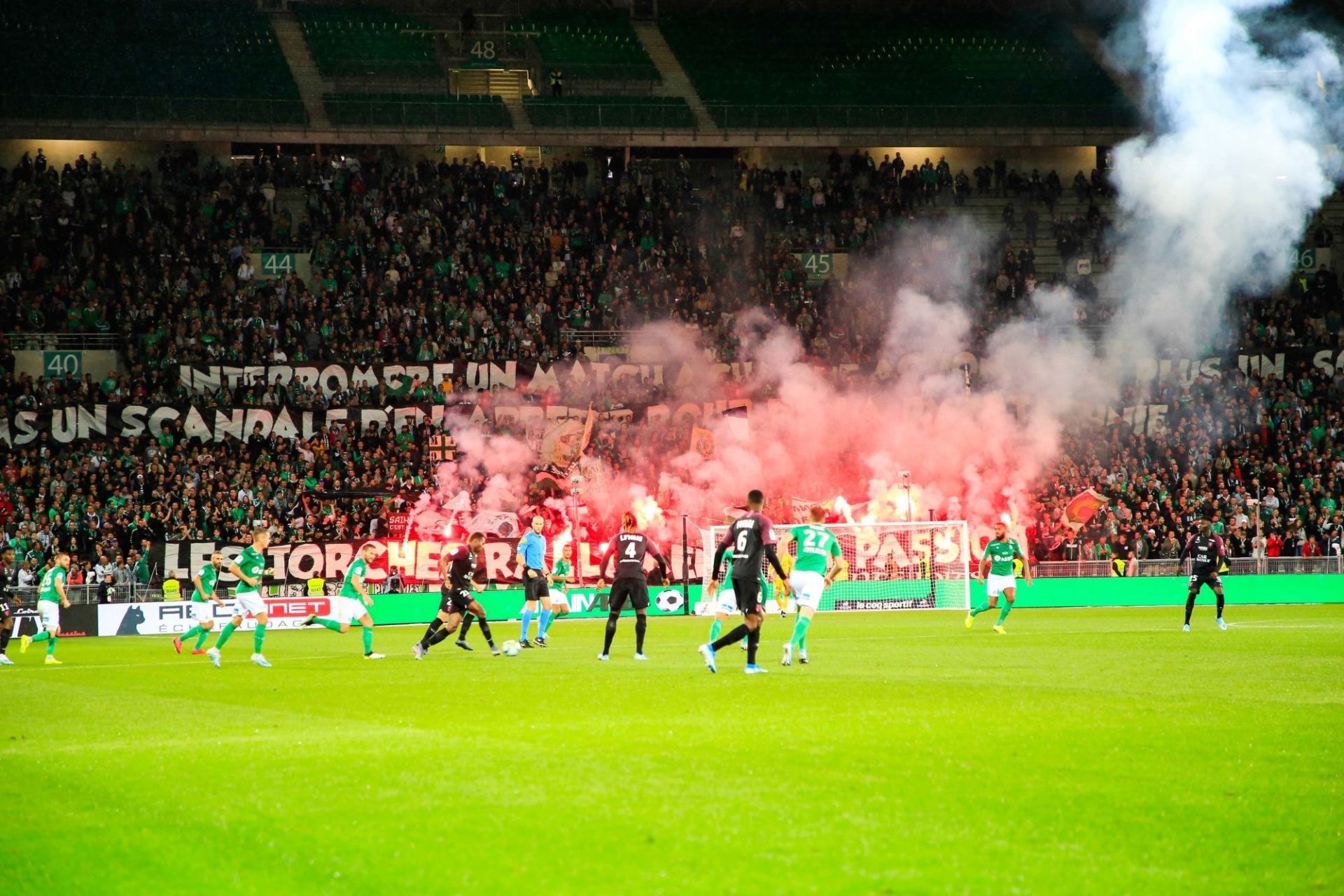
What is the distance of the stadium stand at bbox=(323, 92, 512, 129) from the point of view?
48719 mm

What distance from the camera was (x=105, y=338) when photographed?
42969 mm

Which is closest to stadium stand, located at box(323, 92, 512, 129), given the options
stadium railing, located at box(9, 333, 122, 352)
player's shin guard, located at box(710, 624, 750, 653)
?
stadium railing, located at box(9, 333, 122, 352)

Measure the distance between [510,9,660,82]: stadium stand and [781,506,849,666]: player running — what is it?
1506 inches

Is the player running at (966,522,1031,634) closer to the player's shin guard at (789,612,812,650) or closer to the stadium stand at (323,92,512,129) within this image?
the player's shin guard at (789,612,812,650)

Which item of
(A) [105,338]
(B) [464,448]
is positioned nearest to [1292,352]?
(B) [464,448]

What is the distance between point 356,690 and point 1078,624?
16.9 metres

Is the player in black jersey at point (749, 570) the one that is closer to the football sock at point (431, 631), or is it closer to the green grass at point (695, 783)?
→ the green grass at point (695, 783)

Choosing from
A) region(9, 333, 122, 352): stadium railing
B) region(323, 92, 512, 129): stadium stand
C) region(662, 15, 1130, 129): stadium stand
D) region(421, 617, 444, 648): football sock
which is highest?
region(662, 15, 1130, 129): stadium stand

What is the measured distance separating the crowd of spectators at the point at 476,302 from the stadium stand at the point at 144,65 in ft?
6.40

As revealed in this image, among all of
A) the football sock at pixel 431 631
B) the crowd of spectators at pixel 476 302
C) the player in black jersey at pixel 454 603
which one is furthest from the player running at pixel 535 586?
the crowd of spectators at pixel 476 302

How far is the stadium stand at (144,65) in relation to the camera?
46.9 m

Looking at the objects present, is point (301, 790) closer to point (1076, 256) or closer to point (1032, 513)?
point (1032, 513)

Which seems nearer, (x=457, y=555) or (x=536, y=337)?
(x=457, y=555)

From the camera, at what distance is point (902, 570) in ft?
124
